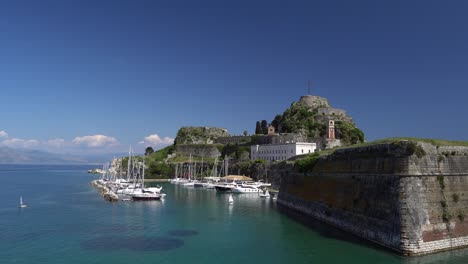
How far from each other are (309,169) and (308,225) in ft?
25.0

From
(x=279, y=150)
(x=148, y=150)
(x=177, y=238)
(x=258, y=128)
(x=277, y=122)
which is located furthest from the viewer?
(x=148, y=150)

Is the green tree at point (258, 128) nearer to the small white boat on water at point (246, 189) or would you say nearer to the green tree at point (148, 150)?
the small white boat on water at point (246, 189)

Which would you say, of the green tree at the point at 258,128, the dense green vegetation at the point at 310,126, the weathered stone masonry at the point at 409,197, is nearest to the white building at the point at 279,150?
the dense green vegetation at the point at 310,126

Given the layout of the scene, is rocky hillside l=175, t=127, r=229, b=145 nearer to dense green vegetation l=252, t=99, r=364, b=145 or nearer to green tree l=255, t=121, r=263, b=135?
green tree l=255, t=121, r=263, b=135

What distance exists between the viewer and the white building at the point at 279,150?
7844 cm

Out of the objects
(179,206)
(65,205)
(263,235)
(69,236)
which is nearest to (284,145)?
(179,206)

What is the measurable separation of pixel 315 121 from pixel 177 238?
68.7 m

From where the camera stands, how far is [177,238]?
28.1m

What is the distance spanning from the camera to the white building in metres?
78.4

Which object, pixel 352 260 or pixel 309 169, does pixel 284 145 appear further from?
pixel 352 260

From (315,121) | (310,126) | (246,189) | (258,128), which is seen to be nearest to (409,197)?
(246,189)

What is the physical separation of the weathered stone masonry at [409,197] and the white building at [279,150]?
163 feet

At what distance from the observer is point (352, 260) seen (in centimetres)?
2164

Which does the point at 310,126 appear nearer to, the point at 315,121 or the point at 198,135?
the point at 315,121
